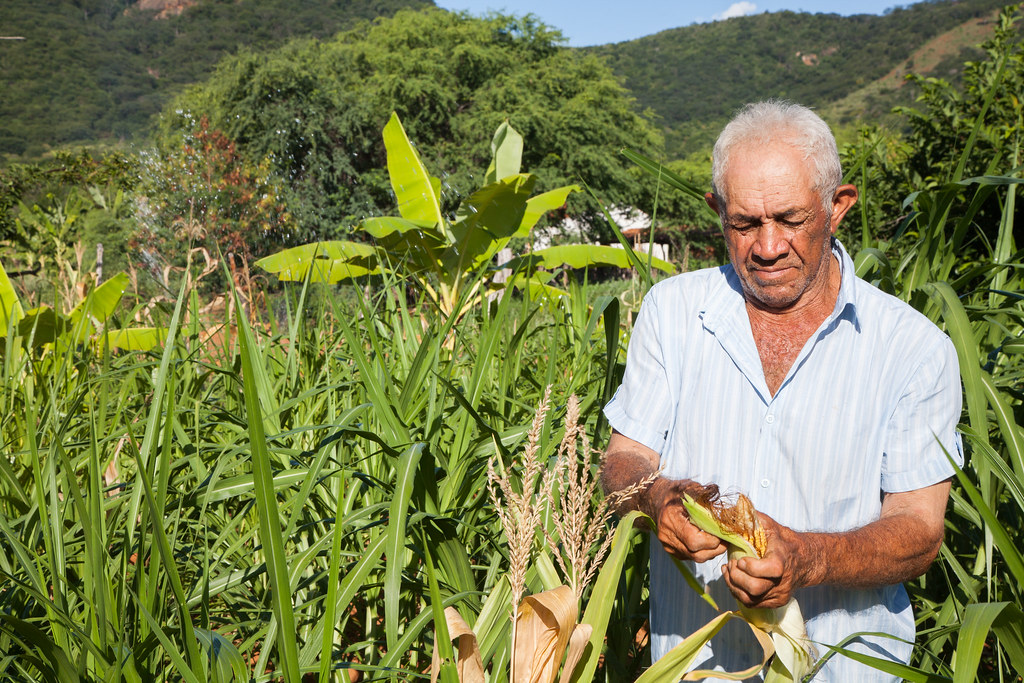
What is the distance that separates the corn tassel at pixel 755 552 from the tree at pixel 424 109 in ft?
70.4

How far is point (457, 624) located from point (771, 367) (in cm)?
98

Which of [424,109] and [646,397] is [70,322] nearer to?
[646,397]

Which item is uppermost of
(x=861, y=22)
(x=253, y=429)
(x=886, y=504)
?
(x=861, y=22)

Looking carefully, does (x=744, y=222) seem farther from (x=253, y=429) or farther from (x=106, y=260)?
(x=106, y=260)

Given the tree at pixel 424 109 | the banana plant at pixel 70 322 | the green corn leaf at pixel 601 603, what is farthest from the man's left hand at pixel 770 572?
the tree at pixel 424 109

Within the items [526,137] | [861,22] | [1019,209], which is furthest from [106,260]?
[861,22]

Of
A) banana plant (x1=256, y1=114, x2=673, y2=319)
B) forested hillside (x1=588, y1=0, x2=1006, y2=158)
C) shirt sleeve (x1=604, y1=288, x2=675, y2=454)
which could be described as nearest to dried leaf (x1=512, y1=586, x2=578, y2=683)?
shirt sleeve (x1=604, y1=288, x2=675, y2=454)

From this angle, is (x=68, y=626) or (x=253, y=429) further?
(x=68, y=626)

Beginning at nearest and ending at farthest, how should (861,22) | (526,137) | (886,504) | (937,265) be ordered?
(886,504)
(937,265)
(526,137)
(861,22)

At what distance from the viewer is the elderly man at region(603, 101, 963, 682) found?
140cm

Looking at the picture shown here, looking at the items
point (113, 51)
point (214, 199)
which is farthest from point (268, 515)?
point (113, 51)

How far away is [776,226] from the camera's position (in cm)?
146

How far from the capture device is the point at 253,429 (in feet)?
2.14

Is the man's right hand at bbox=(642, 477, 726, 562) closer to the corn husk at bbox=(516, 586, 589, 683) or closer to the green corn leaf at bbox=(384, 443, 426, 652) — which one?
the corn husk at bbox=(516, 586, 589, 683)
